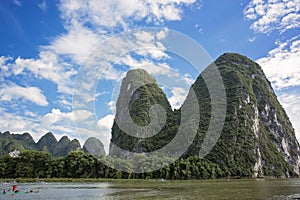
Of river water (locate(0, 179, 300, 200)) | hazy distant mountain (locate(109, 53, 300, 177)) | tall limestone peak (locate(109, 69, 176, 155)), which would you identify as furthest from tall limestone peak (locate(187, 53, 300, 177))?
river water (locate(0, 179, 300, 200))

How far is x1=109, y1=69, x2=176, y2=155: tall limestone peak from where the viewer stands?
10094 cm

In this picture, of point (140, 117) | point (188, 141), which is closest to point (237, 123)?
point (188, 141)

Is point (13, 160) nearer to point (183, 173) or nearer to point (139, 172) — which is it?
point (139, 172)

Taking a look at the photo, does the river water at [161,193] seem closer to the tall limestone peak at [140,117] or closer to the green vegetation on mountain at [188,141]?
the green vegetation on mountain at [188,141]

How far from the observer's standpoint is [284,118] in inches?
5148

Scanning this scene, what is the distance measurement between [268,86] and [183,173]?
8864 cm

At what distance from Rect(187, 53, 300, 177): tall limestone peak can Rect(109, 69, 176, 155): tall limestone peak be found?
1463 centimetres

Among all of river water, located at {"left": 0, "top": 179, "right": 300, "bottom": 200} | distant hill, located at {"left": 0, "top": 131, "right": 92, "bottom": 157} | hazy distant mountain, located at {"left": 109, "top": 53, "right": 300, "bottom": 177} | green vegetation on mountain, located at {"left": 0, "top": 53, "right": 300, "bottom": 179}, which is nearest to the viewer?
river water, located at {"left": 0, "top": 179, "right": 300, "bottom": 200}

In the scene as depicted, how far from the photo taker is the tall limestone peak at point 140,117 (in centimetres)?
10094

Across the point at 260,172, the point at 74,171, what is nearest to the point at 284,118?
the point at 260,172

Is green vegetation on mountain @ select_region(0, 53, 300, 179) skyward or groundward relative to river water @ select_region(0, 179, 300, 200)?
skyward

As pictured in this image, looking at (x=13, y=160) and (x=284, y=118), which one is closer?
(x=13, y=160)

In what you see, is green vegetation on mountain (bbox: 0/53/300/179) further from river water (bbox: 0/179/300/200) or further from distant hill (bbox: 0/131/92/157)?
river water (bbox: 0/179/300/200)

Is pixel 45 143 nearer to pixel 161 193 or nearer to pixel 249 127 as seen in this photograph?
pixel 249 127
